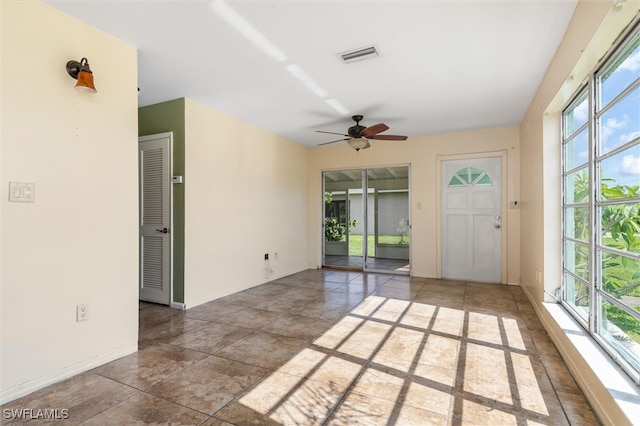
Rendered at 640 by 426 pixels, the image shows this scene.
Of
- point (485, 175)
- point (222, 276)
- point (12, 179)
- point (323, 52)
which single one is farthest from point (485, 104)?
point (12, 179)

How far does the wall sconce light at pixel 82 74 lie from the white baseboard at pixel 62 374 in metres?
1.97

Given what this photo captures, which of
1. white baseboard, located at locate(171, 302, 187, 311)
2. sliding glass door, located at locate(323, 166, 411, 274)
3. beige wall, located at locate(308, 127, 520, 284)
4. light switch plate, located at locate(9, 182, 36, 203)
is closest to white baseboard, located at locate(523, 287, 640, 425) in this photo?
beige wall, located at locate(308, 127, 520, 284)

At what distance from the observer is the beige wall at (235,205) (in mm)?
3912

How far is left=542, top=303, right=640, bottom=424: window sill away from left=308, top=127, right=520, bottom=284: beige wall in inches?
107

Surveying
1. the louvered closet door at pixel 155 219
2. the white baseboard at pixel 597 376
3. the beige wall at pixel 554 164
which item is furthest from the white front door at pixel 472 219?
the louvered closet door at pixel 155 219

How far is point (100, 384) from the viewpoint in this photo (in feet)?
6.84

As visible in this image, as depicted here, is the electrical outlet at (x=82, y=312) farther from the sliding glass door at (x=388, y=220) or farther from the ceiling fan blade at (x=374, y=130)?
the sliding glass door at (x=388, y=220)

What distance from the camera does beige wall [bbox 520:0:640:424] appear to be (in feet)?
5.80

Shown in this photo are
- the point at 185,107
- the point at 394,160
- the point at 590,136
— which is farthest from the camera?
the point at 394,160

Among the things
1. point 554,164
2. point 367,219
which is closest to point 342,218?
point 367,219

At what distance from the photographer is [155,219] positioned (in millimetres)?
4008

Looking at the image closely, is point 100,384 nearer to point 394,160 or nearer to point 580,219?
point 580,219

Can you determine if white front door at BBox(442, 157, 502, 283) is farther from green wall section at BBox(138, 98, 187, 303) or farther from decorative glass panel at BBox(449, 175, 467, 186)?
green wall section at BBox(138, 98, 187, 303)

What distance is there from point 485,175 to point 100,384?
5.62 metres
